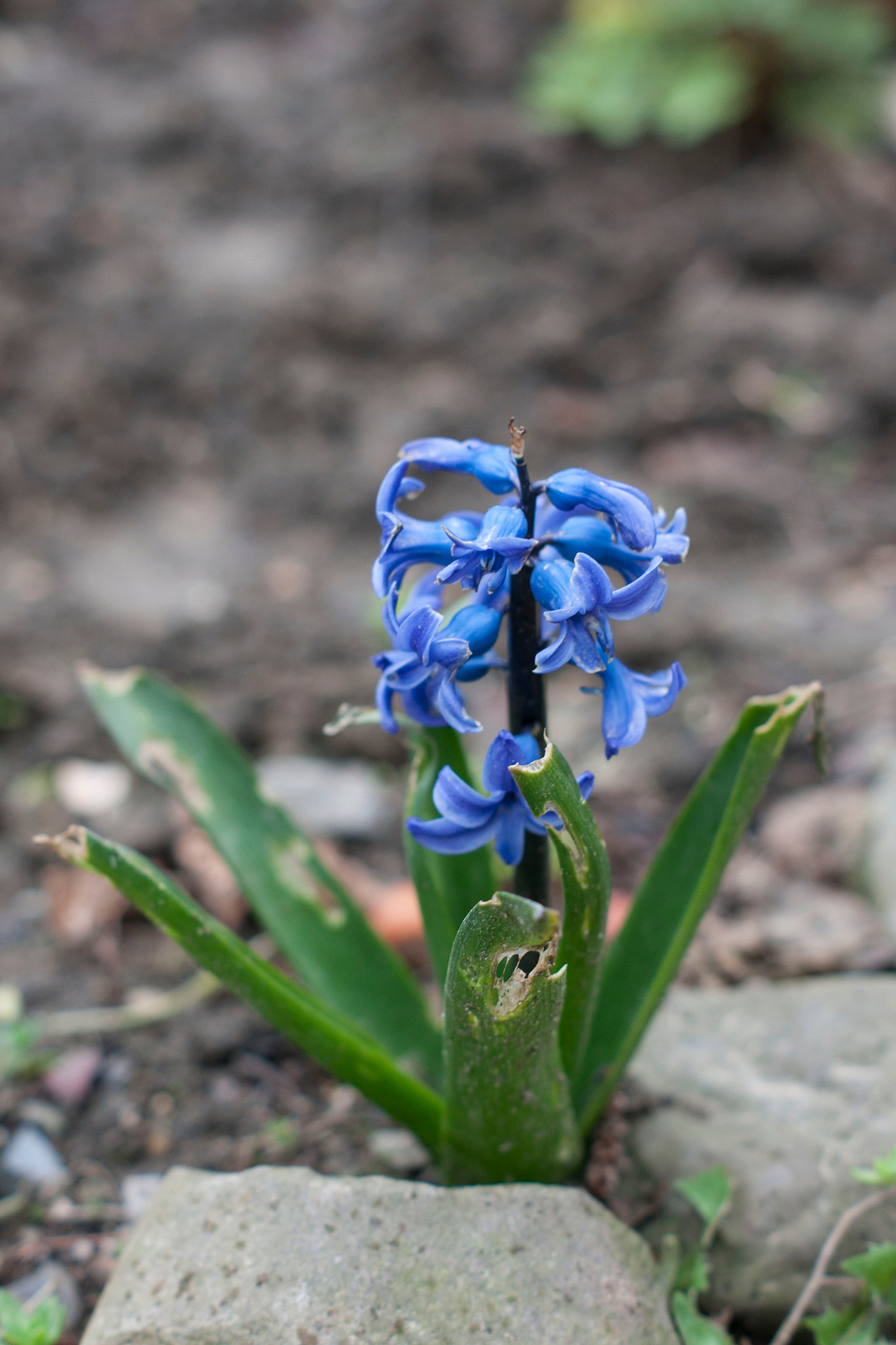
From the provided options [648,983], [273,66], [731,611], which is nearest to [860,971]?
[648,983]

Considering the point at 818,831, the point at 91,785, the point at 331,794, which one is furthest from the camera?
the point at 91,785

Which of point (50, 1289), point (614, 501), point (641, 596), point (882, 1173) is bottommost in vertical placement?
point (50, 1289)

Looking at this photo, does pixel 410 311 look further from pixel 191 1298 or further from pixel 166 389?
pixel 191 1298

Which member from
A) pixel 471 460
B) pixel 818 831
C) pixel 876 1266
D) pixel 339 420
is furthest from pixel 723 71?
pixel 876 1266

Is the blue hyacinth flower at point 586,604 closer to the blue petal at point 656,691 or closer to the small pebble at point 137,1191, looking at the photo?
the blue petal at point 656,691

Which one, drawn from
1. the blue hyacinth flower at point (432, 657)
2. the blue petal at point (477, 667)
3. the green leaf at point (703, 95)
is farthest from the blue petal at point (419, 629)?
the green leaf at point (703, 95)

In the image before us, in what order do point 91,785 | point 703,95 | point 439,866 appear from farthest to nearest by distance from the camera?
point 703,95 → point 91,785 → point 439,866

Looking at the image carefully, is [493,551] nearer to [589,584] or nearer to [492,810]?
[589,584]
